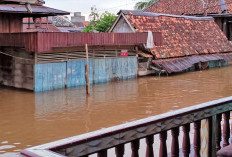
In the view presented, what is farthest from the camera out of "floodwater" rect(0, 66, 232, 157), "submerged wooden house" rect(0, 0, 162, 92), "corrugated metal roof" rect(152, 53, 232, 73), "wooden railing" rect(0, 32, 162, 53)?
"corrugated metal roof" rect(152, 53, 232, 73)

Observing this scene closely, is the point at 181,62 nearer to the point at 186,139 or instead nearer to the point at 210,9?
the point at 210,9

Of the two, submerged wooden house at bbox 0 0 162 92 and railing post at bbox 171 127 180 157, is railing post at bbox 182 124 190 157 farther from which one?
submerged wooden house at bbox 0 0 162 92

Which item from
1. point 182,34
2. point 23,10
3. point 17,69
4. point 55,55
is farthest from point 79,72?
point 182,34

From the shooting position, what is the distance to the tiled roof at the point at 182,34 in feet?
82.9

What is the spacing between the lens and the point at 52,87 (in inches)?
698

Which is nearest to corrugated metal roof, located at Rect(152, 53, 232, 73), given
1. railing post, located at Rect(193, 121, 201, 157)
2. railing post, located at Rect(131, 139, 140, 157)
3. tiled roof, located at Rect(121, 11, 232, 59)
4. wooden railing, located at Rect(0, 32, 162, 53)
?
tiled roof, located at Rect(121, 11, 232, 59)

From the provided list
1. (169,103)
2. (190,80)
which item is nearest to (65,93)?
(169,103)

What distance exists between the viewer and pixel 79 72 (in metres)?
19.1

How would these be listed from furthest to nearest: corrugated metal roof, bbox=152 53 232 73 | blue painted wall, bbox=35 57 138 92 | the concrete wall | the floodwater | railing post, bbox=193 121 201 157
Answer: corrugated metal roof, bbox=152 53 232 73, blue painted wall, bbox=35 57 138 92, the concrete wall, the floodwater, railing post, bbox=193 121 201 157

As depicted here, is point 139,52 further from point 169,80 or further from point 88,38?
point 88,38

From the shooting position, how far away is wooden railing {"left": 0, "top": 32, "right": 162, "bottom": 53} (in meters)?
16.5

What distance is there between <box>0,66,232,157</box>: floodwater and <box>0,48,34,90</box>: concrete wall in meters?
0.56

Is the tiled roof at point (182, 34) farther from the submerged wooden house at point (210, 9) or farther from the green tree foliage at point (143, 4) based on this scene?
the green tree foliage at point (143, 4)

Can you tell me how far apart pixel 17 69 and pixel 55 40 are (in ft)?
8.82
